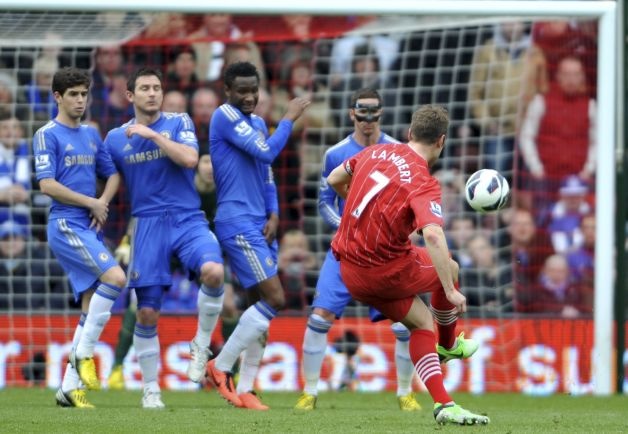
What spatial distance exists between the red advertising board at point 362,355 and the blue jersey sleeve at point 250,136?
325cm

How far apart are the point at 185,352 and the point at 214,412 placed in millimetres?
3617

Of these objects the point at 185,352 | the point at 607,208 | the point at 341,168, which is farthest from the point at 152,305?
the point at 607,208

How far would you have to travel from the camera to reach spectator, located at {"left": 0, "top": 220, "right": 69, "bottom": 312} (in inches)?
521

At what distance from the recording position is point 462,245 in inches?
533

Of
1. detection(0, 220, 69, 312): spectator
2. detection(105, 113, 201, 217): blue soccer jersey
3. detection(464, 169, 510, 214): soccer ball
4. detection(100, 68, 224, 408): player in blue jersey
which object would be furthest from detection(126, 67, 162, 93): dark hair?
detection(0, 220, 69, 312): spectator

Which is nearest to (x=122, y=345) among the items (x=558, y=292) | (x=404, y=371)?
(x=404, y=371)

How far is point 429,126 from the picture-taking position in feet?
25.5

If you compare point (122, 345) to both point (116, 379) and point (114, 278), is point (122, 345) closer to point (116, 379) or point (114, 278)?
point (116, 379)

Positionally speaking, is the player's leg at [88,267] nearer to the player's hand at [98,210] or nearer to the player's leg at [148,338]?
the player's hand at [98,210]

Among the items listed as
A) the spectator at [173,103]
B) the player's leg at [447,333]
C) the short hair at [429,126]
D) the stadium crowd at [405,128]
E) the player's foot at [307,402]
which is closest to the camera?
the short hair at [429,126]

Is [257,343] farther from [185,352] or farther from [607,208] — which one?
[607,208]

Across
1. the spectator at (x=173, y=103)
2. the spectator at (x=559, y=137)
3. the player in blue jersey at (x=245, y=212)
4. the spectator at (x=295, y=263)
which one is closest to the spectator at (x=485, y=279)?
the spectator at (x=559, y=137)

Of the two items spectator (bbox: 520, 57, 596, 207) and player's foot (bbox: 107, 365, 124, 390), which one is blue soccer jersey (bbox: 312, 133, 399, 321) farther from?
spectator (bbox: 520, 57, 596, 207)

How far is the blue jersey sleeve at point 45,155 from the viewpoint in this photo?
948cm
